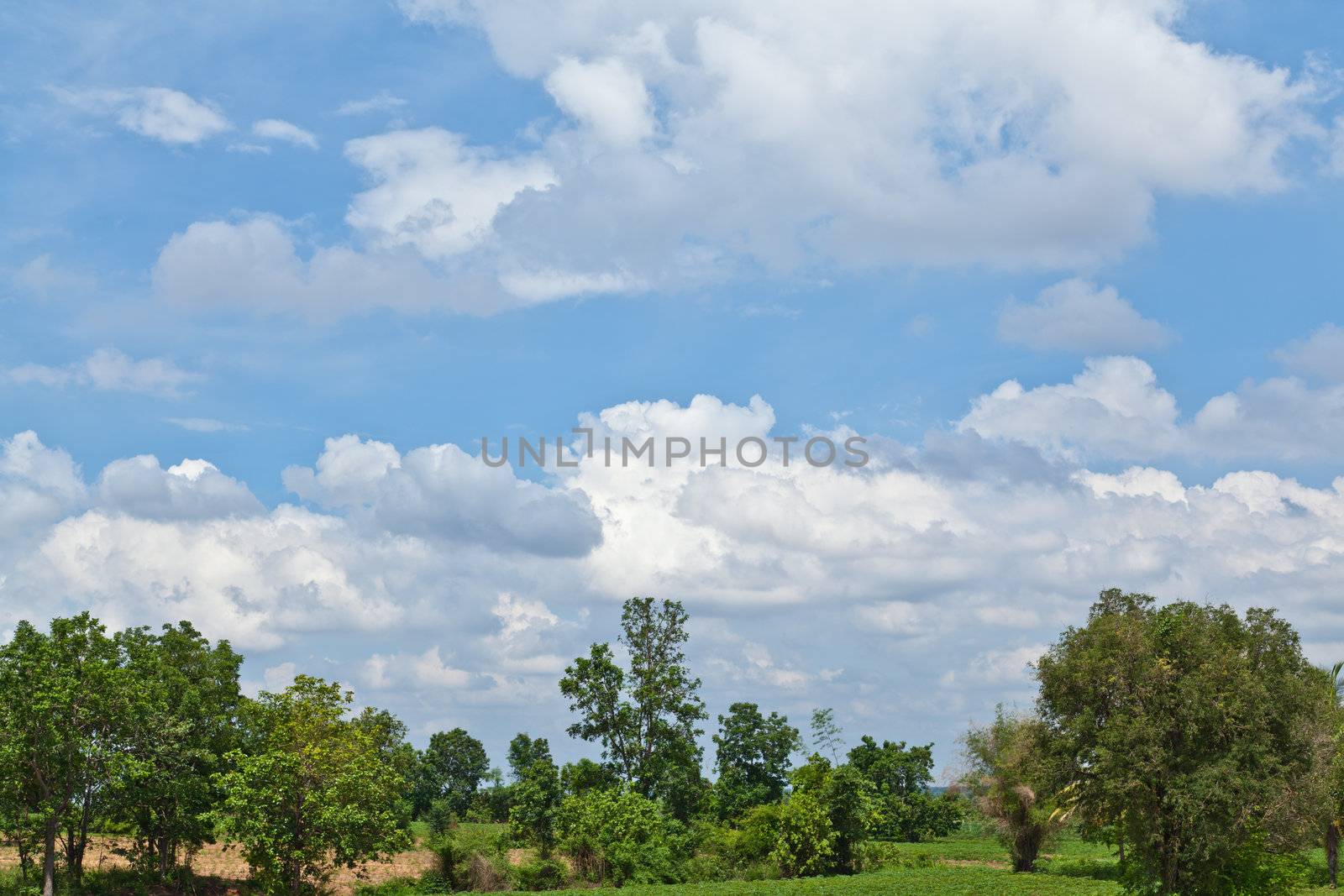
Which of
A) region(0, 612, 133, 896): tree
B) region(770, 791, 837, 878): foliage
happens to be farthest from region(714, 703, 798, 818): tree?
region(0, 612, 133, 896): tree

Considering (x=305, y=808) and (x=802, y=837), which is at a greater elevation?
(x=305, y=808)

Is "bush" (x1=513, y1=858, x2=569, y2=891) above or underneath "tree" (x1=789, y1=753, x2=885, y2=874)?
underneath

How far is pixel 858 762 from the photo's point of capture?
111m

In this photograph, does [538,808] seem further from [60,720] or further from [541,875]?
[60,720]

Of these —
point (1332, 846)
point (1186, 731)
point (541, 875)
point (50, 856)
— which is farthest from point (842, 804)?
point (50, 856)

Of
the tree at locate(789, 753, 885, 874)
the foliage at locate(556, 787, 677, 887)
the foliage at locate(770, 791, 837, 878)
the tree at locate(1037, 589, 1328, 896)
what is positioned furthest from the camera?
the tree at locate(789, 753, 885, 874)

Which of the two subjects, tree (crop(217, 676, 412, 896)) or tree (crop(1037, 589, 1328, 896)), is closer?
tree (crop(1037, 589, 1328, 896))

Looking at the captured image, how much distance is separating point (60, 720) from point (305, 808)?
37.8 feet

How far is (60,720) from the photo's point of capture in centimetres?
4903

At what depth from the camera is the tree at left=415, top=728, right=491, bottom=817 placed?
110m

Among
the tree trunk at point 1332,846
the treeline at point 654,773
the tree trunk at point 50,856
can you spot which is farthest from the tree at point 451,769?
the tree trunk at point 1332,846

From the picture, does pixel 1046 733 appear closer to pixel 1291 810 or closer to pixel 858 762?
pixel 1291 810

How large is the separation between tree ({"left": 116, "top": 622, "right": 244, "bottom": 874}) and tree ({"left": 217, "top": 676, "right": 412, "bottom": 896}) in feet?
6.19

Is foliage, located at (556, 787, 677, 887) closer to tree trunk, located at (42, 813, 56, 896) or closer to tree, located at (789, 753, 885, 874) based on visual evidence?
tree, located at (789, 753, 885, 874)
